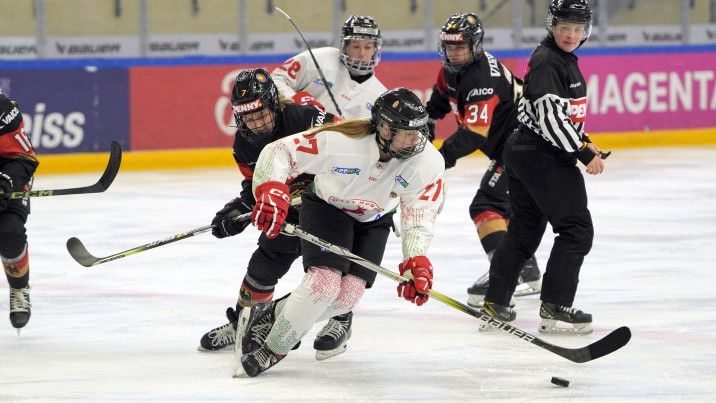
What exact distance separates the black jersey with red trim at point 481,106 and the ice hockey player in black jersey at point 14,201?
5.61ft

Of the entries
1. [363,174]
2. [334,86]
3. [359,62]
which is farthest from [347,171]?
[334,86]

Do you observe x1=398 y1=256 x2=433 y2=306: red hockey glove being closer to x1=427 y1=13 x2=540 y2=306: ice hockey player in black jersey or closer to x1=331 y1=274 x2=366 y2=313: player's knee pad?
x1=331 y1=274 x2=366 y2=313: player's knee pad

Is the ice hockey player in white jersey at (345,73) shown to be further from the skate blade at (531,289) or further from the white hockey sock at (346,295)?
the white hockey sock at (346,295)

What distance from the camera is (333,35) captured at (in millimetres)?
13438

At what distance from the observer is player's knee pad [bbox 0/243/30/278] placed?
5.38 m

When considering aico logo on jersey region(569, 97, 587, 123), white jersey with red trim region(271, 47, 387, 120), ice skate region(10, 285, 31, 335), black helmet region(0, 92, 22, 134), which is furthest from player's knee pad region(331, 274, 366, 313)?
white jersey with red trim region(271, 47, 387, 120)

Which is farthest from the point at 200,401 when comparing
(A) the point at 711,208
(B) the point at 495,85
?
(A) the point at 711,208

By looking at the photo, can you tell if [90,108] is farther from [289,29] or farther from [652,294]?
[652,294]

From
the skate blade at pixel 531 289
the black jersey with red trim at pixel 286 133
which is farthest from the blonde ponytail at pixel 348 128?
the skate blade at pixel 531 289

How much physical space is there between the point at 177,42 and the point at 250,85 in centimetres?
882

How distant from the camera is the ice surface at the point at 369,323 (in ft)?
14.4

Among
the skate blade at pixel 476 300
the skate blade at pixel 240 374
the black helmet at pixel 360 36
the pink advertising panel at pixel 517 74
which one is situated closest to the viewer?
the skate blade at pixel 240 374

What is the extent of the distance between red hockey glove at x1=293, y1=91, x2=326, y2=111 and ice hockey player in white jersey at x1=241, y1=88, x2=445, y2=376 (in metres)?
0.68

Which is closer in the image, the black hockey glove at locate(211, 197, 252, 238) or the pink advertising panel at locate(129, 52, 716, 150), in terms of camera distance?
the black hockey glove at locate(211, 197, 252, 238)
